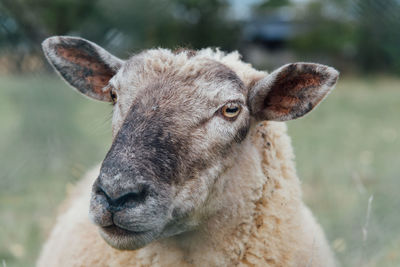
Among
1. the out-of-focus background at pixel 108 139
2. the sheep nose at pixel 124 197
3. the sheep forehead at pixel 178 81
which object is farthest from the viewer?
the out-of-focus background at pixel 108 139

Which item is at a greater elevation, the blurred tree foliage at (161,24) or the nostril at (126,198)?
the nostril at (126,198)

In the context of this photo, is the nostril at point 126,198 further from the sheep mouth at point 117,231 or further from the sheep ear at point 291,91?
the sheep ear at point 291,91

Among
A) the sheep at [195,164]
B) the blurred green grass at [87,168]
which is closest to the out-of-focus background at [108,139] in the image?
the blurred green grass at [87,168]

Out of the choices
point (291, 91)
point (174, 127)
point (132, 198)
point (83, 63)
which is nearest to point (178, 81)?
point (174, 127)

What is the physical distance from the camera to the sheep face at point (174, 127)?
277 cm

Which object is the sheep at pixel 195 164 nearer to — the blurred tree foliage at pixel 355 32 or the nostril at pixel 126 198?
the nostril at pixel 126 198

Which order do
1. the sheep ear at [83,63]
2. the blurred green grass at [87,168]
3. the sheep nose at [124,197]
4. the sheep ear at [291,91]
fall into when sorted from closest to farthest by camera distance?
the sheep nose at [124,197]
the sheep ear at [291,91]
the sheep ear at [83,63]
the blurred green grass at [87,168]

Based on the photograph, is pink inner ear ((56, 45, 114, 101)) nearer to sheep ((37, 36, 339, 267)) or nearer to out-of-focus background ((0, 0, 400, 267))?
sheep ((37, 36, 339, 267))

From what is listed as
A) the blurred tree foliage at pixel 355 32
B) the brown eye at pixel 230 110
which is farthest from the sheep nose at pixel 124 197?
the blurred tree foliage at pixel 355 32

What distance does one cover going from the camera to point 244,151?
346 centimetres

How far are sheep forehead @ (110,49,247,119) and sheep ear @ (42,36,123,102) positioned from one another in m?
0.40

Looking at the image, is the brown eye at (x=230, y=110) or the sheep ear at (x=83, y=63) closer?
the brown eye at (x=230, y=110)

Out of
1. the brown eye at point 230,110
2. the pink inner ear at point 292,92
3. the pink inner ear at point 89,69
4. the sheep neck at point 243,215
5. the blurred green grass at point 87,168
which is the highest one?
the pink inner ear at point 292,92

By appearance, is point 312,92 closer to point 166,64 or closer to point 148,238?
point 166,64
